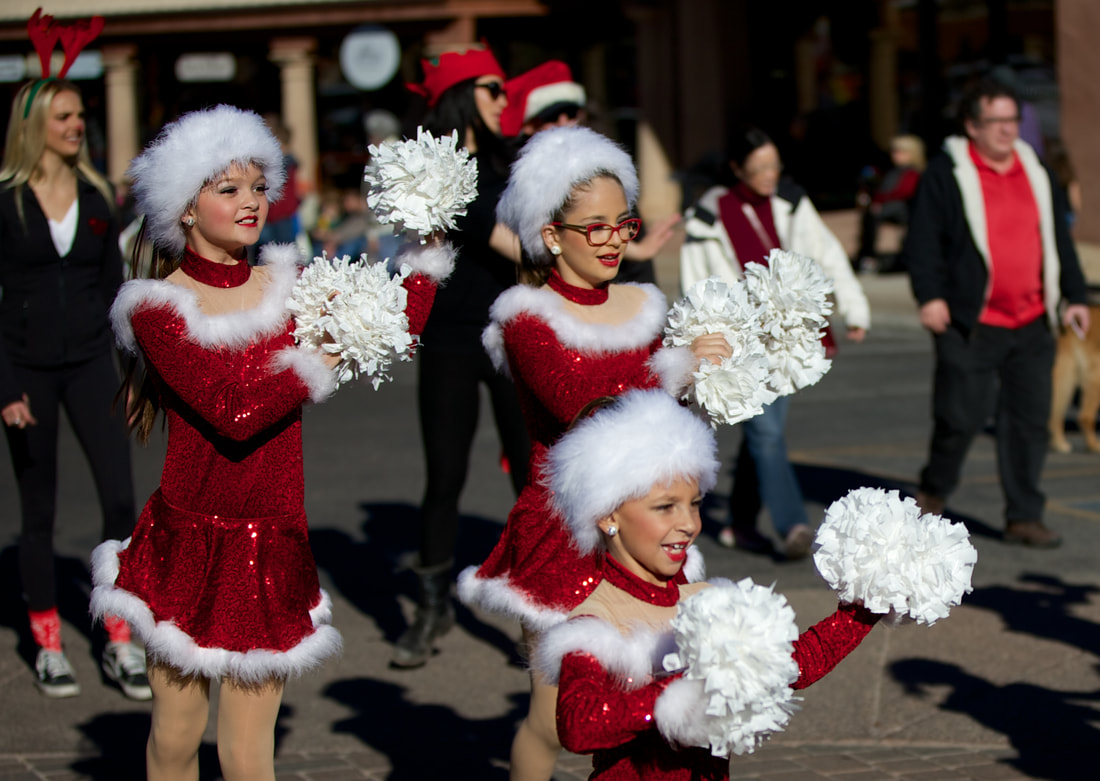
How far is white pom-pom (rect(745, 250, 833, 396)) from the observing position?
350 cm

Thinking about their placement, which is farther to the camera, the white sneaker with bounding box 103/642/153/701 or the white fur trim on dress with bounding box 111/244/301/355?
the white sneaker with bounding box 103/642/153/701

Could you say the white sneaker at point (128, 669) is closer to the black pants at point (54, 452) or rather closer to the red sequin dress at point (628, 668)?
the black pants at point (54, 452)

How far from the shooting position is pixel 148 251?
12.1 feet

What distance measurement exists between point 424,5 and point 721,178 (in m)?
25.0

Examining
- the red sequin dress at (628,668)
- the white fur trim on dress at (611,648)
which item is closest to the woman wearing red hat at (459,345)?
the red sequin dress at (628,668)

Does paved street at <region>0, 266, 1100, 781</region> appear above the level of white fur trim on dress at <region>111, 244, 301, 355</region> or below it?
below

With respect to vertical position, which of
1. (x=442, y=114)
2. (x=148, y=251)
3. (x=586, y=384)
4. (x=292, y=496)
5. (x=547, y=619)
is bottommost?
(x=547, y=619)

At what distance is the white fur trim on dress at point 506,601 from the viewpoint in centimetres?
365

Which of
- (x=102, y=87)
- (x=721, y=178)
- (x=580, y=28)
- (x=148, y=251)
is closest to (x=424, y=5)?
(x=580, y=28)

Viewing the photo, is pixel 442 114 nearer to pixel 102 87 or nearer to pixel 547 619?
pixel 547 619

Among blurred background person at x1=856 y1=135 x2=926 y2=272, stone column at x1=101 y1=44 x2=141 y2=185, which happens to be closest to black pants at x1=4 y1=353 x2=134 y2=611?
blurred background person at x1=856 y1=135 x2=926 y2=272

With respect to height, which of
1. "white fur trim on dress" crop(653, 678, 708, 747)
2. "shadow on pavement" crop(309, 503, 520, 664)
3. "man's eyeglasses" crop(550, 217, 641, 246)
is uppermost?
"man's eyeglasses" crop(550, 217, 641, 246)

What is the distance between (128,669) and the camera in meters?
5.32

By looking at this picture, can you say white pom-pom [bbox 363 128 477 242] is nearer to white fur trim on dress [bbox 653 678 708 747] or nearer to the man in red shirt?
white fur trim on dress [bbox 653 678 708 747]
